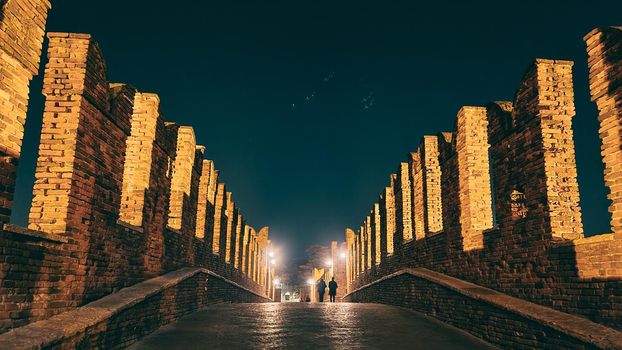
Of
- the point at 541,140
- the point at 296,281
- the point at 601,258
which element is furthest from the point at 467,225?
the point at 296,281

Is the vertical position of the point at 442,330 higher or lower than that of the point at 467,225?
lower

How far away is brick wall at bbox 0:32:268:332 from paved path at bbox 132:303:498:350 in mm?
1395

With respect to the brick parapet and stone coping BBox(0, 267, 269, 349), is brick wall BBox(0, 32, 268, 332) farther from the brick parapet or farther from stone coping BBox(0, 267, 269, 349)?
the brick parapet

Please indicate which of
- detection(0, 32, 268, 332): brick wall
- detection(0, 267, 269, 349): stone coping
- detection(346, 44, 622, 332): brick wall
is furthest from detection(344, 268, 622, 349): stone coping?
detection(0, 32, 268, 332): brick wall

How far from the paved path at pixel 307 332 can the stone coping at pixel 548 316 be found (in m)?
0.79

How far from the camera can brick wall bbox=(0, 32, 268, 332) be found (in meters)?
5.45

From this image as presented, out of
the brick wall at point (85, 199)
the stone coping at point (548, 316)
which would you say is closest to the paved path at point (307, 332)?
the stone coping at point (548, 316)

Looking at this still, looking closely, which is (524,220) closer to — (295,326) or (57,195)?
(295,326)

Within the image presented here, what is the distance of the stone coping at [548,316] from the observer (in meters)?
5.39

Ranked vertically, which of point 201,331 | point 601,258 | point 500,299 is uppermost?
point 601,258

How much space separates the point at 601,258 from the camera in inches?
238

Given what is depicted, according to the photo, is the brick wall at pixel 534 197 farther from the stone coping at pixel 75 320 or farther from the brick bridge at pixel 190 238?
the stone coping at pixel 75 320

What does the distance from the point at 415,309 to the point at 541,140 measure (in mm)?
6202

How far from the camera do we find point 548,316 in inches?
252
